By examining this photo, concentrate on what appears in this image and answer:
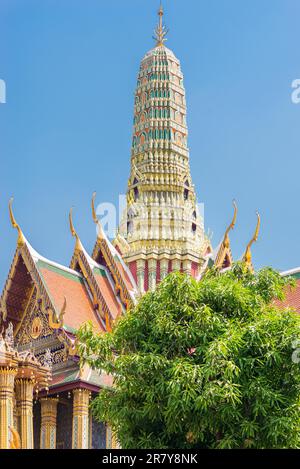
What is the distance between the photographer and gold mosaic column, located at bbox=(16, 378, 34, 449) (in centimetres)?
1917

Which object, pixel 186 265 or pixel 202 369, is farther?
pixel 186 265

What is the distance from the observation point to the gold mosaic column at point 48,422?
22.2 meters

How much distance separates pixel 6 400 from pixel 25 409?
894 millimetres

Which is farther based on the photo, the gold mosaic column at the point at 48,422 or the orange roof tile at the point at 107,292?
the orange roof tile at the point at 107,292

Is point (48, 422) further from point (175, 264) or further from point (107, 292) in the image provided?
point (175, 264)

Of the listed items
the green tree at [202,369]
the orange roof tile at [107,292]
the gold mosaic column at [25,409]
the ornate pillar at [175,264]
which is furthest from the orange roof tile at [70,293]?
the green tree at [202,369]

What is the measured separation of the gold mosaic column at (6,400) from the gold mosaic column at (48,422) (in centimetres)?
360

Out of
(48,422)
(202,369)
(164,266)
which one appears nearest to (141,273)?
(164,266)

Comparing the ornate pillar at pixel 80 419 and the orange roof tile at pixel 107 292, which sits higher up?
the orange roof tile at pixel 107 292

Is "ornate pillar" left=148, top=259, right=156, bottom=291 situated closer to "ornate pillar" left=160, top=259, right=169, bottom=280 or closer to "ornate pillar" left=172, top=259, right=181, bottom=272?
"ornate pillar" left=160, top=259, right=169, bottom=280

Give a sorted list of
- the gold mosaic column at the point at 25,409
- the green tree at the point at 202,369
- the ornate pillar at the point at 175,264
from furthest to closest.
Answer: the ornate pillar at the point at 175,264
the gold mosaic column at the point at 25,409
the green tree at the point at 202,369

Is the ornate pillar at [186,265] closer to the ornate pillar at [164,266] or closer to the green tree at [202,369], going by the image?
the ornate pillar at [164,266]

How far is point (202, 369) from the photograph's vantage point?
15.8 m
